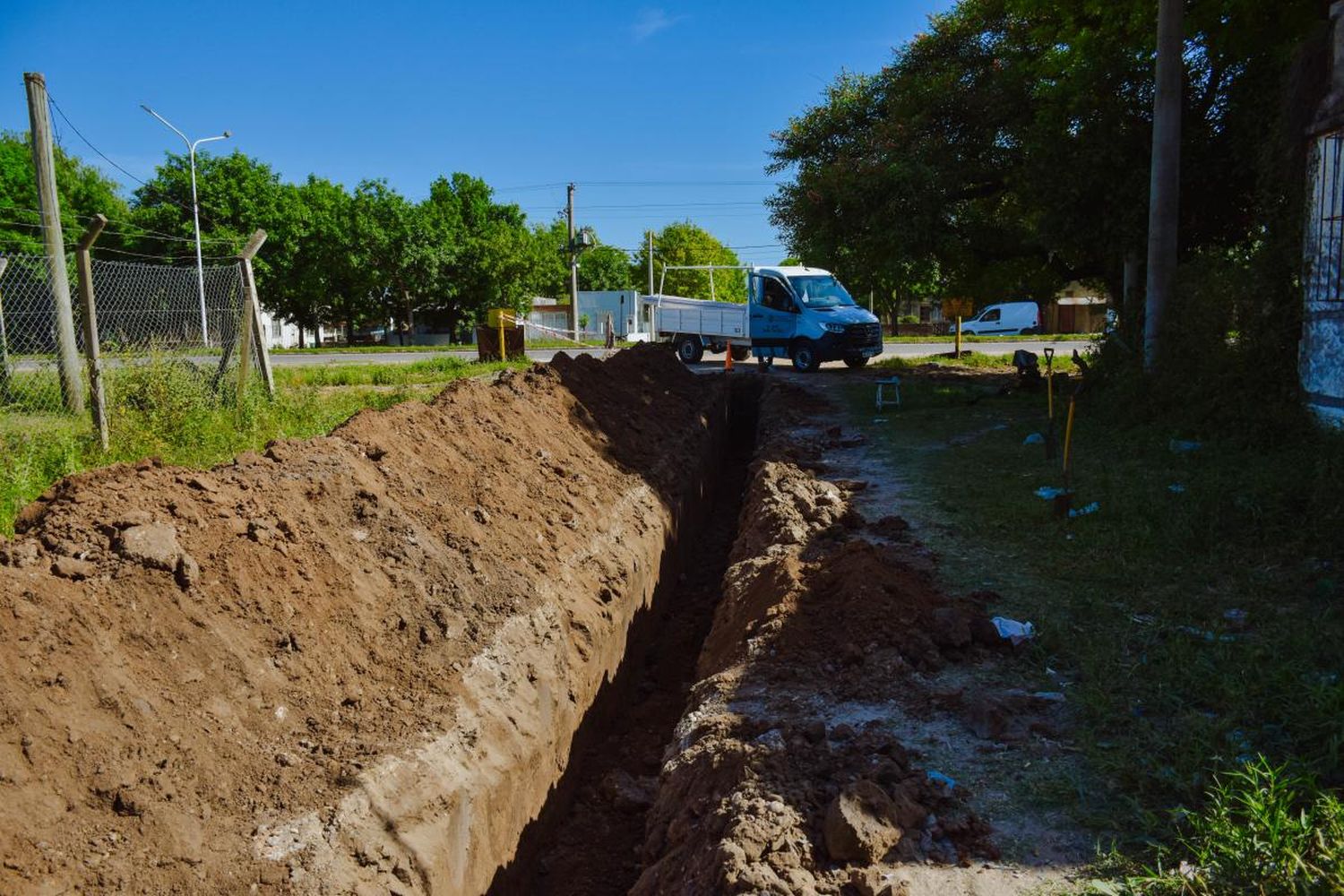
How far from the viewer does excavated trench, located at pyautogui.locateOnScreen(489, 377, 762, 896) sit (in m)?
4.19

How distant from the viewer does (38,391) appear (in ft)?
26.0

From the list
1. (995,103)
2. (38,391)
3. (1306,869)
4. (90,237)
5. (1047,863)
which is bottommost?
(1047,863)

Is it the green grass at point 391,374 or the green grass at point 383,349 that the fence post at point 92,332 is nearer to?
the green grass at point 391,374

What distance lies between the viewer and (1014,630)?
485cm

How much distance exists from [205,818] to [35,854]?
48cm

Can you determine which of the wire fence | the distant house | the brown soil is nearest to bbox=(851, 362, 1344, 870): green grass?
the brown soil

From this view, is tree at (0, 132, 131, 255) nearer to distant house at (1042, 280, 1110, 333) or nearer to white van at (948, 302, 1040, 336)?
white van at (948, 302, 1040, 336)

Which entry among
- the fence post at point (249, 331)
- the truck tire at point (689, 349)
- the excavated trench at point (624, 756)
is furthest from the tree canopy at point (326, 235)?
the excavated trench at point (624, 756)

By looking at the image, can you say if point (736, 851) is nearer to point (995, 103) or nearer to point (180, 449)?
point (180, 449)

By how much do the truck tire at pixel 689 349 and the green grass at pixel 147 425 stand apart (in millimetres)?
15456

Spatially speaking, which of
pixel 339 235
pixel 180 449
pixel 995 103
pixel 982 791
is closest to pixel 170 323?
pixel 180 449

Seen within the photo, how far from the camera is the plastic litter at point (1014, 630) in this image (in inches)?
187

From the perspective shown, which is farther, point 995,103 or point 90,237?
point 995,103

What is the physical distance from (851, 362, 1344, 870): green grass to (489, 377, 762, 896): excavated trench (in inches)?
79.2
